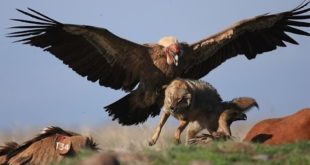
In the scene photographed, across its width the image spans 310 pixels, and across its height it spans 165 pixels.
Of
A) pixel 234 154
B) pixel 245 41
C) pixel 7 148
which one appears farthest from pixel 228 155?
pixel 245 41

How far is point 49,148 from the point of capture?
361 inches

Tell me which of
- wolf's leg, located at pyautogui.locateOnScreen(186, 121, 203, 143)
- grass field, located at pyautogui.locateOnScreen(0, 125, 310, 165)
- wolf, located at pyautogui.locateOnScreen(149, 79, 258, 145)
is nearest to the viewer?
grass field, located at pyautogui.locateOnScreen(0, 125, 310, 165)

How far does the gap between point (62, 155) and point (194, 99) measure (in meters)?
2.71

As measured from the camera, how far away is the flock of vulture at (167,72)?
34.0ft

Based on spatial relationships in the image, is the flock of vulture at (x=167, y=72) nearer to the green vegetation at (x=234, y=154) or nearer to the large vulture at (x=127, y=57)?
the large vulture at (x=127, y=57)

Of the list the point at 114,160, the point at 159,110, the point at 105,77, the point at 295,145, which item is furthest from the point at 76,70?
the point at 114,160

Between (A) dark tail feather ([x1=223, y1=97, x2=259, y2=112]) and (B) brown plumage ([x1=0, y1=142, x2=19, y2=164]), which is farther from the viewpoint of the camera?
(A) dark tail feather ([x1=223, y1=97, x2=259, y2=112])

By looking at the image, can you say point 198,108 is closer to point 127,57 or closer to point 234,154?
point 127,57

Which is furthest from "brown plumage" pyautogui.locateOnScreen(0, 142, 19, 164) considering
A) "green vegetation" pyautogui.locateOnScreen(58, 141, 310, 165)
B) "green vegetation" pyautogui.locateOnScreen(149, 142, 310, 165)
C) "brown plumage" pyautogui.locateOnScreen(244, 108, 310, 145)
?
"brown plumage" pyautogui.locateOnScreen(244, 108, 310, 145)

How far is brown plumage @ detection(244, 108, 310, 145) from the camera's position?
10.3m

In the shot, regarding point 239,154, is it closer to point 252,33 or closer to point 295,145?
point 295,145

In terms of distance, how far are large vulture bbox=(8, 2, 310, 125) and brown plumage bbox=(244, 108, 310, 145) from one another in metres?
2.00

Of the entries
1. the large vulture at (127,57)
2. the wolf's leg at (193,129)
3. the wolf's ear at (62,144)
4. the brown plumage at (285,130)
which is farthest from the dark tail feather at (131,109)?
the wolf's ear at (62,144)

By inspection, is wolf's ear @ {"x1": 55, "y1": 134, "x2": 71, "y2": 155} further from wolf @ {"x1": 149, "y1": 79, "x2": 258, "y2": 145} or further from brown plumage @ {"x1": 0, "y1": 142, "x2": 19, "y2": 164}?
wolf @ {"x1": 149, "y1": 79, "x2": 258, "y2": 145}
